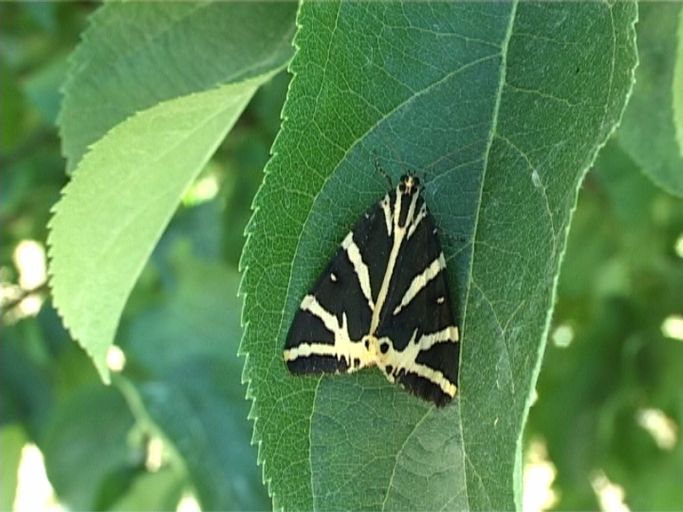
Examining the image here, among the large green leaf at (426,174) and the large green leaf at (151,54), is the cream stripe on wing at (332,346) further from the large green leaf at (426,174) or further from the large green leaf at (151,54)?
the large green leaf at (151,54)

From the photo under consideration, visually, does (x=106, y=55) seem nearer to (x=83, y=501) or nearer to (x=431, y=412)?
(x=431, y=412)

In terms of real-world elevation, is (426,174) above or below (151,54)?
below

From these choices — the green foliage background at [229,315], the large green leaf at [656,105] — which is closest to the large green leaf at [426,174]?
the green foliage background at [229,315]

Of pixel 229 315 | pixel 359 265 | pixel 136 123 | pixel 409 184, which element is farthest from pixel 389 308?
pixel 229 315

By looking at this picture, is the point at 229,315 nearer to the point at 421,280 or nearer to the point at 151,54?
the point at 151,54

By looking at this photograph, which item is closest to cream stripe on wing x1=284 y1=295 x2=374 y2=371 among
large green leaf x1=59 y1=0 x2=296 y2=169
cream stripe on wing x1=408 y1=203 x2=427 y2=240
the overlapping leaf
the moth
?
the moth
